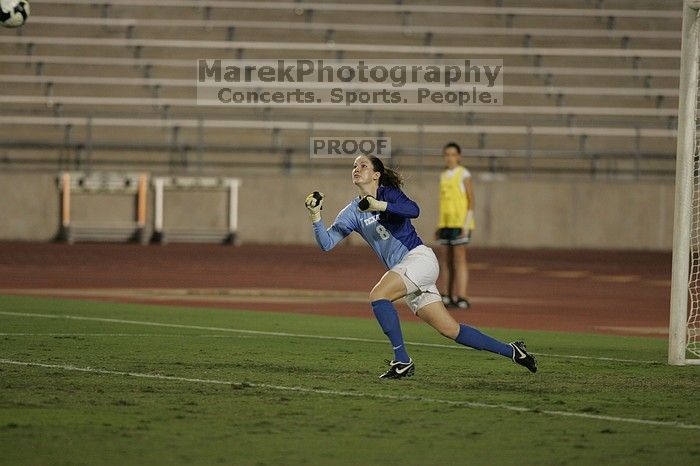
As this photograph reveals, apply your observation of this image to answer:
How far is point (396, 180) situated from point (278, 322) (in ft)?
18.6

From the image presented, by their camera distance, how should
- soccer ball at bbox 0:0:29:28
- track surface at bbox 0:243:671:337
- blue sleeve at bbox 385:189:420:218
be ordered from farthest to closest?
track surface at bbox 0:243:671:337
soccer ball at bbox 0:0:29:28
blue sleeve at bbox 385:189:420:218

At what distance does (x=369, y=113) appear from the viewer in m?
33.2

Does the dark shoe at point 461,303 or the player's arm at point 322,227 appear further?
the dark shoe at point 461,303

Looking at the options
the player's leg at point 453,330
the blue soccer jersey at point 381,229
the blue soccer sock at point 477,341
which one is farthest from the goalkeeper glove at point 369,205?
the blue soccer sock at point 477,341

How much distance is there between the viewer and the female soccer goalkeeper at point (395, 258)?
10.2m

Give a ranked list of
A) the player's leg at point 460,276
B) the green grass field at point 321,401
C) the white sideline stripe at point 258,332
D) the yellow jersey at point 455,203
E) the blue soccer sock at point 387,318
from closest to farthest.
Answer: the green grass field at point 321,401 < the blue soccer sock at point 387,318 < the white sideline stripe at point 258,332 < the player's leg at point 460,276 < the yellow jersey at point 455,203

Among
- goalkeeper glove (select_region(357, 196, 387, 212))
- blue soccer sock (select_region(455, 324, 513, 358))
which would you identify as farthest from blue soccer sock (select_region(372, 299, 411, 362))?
goalkeeper glove (select_region(357, 196, 387, 212))

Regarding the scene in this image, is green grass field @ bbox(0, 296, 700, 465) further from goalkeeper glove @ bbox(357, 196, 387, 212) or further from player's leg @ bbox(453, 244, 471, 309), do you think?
player's leg @ bbox(453, 244, 471, 309)

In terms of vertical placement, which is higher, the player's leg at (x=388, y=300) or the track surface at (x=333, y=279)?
the player's leg at (x=388, y=300)

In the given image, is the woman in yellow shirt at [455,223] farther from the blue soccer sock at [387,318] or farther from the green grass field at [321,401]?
the blue soccer sock at [387,318]

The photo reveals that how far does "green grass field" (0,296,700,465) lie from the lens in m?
7.33

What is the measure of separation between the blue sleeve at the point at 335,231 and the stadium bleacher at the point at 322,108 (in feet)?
68.3

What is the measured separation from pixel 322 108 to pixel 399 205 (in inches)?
909

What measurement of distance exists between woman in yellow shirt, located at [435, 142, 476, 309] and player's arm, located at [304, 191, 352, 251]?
7.73 metres
